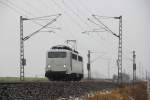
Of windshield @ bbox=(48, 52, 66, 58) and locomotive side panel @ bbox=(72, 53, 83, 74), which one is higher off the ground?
windshield @ bbox=(48, 52, 66, 58)

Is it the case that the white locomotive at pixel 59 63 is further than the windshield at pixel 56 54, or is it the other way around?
the windshield at pixel 56 54

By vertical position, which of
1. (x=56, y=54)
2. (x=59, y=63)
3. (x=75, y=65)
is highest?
(x=56, y=54)

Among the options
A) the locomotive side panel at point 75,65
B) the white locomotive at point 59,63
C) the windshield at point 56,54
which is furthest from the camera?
the locomotive side panel at point 75,65

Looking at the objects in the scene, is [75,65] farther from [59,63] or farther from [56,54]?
[56,54]

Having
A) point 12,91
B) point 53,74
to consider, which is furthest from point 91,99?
point 53,74

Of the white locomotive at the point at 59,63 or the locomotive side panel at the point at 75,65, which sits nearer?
the white locomotive at the point at 59,63

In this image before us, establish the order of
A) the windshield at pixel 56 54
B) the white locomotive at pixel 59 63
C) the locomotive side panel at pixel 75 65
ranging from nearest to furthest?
the white locomotive at pixel 59 63, the windshield at pixel 56 54, the locomotive side panel at pixel 75 65

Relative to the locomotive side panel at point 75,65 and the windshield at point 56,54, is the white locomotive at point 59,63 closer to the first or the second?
the windshield at point 56,54

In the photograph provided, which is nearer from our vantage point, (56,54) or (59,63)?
(59,63)

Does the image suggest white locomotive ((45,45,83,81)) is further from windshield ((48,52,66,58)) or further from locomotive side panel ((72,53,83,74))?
locomotive side panel ((72,53,83,74))

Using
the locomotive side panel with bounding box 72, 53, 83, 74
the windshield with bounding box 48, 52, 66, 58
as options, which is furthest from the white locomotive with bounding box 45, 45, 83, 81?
the locomotive side panel with bounding box 72, 53, 83, 74

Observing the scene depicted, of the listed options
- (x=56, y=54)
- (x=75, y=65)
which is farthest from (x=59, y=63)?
(x=75, y=65)

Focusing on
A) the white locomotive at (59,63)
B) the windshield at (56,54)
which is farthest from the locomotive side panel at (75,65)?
the windshield at (56,54)

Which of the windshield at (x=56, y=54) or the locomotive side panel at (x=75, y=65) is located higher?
the windshield at (x=56, y=54)
